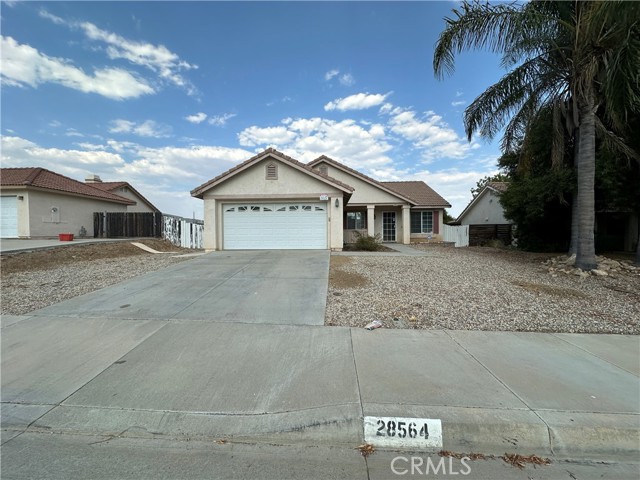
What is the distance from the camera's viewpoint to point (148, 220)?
2152 centimetres

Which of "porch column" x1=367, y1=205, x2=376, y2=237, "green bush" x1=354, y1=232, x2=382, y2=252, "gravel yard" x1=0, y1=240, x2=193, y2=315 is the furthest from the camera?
"porch column" x1=367, y1=205, x2=376, y2=237

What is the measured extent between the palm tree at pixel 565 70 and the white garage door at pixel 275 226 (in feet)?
23.6

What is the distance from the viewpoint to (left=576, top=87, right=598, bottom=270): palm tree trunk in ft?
31.7

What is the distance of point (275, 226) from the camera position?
1486 cm

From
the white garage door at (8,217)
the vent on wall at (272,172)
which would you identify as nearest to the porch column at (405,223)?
the vent on wall at (272,172)

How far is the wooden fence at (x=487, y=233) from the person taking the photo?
2275 centimetres

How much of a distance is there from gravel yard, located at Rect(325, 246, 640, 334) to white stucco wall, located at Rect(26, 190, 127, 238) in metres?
18.5

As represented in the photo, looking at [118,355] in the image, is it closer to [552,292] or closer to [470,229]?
[552,292]

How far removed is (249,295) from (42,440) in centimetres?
435

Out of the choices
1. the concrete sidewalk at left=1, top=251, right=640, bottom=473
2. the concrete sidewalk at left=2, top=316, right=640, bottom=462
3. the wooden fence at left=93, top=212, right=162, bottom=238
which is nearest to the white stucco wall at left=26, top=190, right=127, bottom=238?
the wooden fence at left=93, top=212, right=162, bottom=238

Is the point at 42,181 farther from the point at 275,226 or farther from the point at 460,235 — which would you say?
the point at 460,235

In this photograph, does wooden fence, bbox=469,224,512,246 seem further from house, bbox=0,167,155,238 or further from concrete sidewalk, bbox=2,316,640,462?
house, bbox=0,167,155,238

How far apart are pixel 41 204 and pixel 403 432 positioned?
23546 millimetres

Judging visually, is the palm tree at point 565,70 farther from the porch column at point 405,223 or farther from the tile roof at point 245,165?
the porch column at point 405,223
